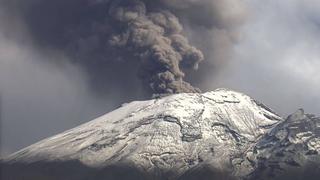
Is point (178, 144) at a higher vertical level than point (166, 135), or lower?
lower

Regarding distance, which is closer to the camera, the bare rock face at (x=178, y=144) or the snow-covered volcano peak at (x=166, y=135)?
the bare rock face at (x=178, y=144)

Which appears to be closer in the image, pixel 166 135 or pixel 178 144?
pixel 178 144

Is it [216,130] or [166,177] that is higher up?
[216,130]

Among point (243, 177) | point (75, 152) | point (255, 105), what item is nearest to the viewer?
point (243, 177)

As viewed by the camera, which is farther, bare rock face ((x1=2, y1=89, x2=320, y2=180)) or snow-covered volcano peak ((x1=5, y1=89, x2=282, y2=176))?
snow-covered volcano peak ((x1=5, y1=89, x2=282, y2=176))

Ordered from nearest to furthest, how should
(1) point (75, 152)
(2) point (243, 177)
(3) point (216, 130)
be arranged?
(2) point (243, 177) < (1) point (75, 152) < (3) point (216, 130)

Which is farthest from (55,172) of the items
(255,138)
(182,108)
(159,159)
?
(255,138)

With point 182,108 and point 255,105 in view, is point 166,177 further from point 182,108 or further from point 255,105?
point 255,105

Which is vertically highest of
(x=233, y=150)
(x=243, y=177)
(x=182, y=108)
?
(x=182, y=108)
